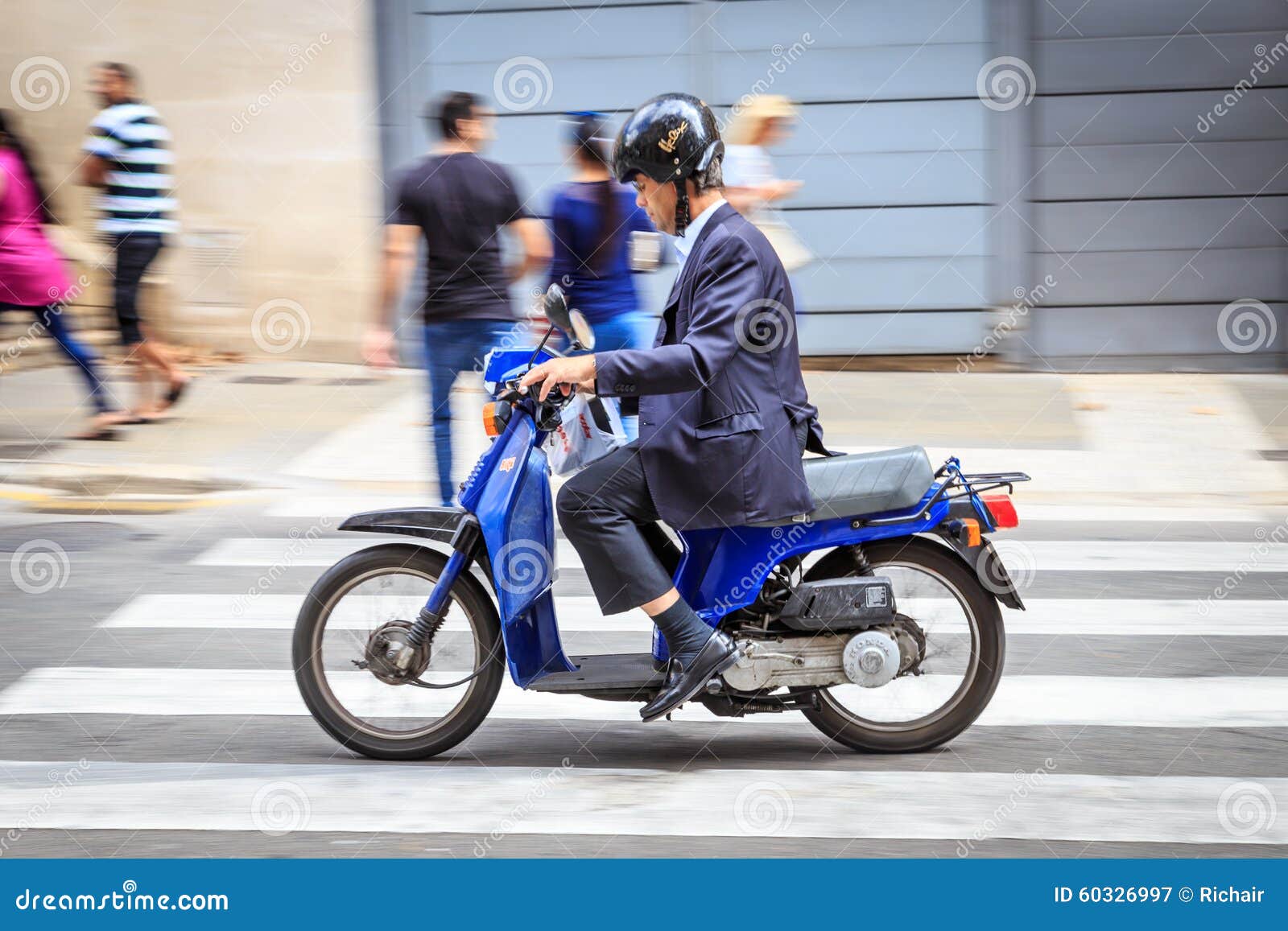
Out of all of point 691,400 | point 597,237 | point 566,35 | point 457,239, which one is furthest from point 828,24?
point 691,400

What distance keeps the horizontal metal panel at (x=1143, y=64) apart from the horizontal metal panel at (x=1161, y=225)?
33.1 inches

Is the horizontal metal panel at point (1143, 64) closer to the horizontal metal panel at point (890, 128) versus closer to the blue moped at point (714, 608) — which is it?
the horizontal metal panel at point (890, 128)

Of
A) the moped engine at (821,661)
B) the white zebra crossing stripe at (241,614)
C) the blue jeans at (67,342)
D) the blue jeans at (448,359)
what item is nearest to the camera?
the moped engine at (821,661)

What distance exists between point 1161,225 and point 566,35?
4.59 meters

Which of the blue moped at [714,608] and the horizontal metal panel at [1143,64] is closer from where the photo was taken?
the blue moped at [714,608]

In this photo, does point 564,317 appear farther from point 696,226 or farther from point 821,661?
point 821,661

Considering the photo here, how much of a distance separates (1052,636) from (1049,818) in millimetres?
1859

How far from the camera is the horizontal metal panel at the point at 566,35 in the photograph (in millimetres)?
11469

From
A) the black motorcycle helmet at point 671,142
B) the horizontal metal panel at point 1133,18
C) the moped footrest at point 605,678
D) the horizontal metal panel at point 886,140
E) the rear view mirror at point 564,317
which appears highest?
the horizontal metal panel at point 1133,18

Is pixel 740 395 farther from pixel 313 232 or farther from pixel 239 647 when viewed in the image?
pixel 313 232

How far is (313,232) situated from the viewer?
11648 millimetres

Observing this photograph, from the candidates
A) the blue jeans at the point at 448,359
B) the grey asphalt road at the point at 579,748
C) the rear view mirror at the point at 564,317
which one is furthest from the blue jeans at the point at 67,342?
the rear view mirror at the point at 564,317

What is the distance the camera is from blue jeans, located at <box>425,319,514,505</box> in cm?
752

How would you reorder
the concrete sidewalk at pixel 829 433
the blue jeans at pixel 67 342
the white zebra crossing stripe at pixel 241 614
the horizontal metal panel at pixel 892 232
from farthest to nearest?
the horizontal metal panel at pixel 892 232, the blue jeans at pixel 67 342, the concrete sidewalk at pixel 829 433, the white zebra crossing stripe at pixel 241 614
